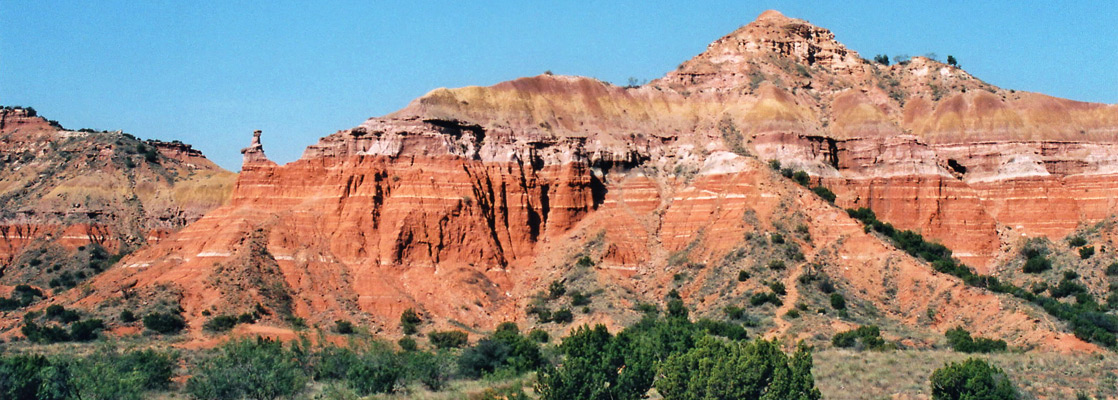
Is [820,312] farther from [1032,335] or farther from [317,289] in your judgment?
[317,289]

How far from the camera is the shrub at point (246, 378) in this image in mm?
50656

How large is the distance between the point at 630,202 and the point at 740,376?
46.4 metres

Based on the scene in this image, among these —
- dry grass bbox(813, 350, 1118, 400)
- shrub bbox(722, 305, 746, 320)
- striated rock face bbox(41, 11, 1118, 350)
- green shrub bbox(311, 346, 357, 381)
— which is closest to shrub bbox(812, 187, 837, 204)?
striated rock face bbox(41, 11, 1118, 350)

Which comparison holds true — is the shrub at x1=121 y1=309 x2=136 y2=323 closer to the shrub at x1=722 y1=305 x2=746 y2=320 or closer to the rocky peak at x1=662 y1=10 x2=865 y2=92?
the shrub at x1=722 y1=305 x2=746 y2=320

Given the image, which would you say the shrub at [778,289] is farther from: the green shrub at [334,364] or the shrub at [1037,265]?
the green shrub at [334,364]

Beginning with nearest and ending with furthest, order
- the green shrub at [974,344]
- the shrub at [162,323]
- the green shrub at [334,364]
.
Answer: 1. the green shrub at [334,364]
2. the green shrub at [974,344]
3. the shrub at [162,323]

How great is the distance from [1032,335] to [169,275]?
5455 cm

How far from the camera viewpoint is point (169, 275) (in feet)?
267

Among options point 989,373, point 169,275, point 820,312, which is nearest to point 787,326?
point 820,312

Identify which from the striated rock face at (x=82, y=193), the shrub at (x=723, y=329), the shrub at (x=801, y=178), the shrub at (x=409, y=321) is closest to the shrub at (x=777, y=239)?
the shrub at (x=801, y=178)

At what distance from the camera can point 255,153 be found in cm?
9144

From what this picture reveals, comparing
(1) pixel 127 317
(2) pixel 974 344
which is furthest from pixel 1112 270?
(1) pixel 127 317

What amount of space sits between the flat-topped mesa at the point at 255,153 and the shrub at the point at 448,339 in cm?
2414

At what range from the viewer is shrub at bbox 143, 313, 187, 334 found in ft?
242
